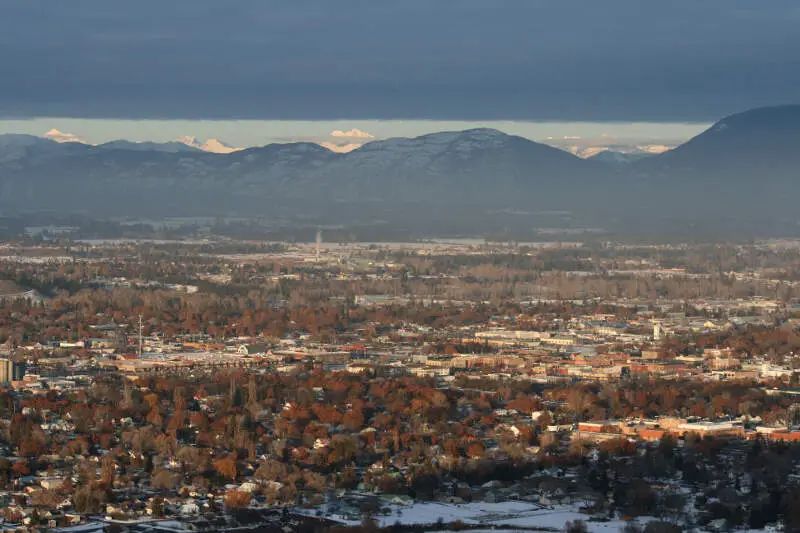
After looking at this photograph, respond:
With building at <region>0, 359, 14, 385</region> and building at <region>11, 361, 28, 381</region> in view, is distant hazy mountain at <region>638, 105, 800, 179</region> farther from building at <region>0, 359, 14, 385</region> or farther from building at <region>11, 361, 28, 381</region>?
building at <region>0, 359, 14, 385</region>

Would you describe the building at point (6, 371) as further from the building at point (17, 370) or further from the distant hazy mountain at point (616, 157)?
the distant hazy mountain at point (616, 157)

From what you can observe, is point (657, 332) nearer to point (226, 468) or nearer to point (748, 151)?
point (226, 468)

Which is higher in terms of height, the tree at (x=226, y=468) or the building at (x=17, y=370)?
the tree at (x=226, y=468)

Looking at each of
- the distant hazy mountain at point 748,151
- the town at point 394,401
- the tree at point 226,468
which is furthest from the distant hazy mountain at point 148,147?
the tree at point 226,468

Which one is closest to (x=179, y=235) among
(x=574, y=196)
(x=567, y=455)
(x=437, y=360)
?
(x=574, y=196)

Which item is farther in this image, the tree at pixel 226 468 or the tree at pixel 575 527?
the tree at pixel 226 468

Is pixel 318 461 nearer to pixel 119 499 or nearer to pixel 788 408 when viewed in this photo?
pixel 119 499
